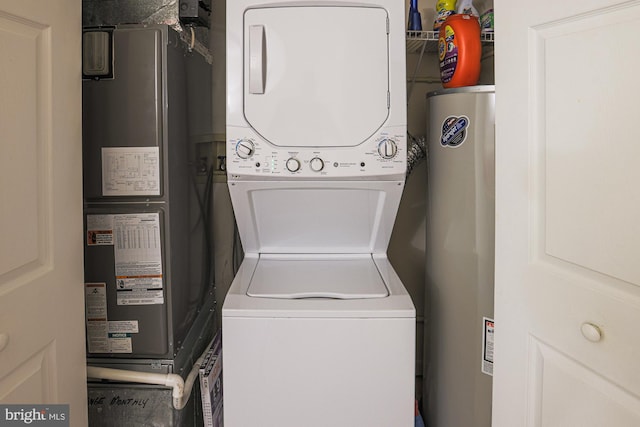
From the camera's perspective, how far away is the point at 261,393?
1.32 meters

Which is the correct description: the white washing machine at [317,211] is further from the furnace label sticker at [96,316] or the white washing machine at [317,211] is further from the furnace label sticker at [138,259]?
the furnace label sticker at [96,316]

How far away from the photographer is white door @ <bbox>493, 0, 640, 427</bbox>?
28.9 inches

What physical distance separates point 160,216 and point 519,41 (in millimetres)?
1122

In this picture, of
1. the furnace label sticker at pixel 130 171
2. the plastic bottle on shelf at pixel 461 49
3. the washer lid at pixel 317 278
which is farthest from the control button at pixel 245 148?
the plastic bottle on shelf at pixel 461 49

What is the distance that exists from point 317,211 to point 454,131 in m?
0.55

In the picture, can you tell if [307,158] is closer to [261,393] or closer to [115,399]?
[261,393]

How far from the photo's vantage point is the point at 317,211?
65.2 inches

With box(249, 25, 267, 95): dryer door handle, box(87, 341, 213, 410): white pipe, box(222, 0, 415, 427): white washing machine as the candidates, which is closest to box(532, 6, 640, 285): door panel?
box(222, 0, 415, 427): white washing machine

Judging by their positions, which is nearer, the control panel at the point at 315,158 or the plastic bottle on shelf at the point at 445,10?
the control panel at the point at 315,158

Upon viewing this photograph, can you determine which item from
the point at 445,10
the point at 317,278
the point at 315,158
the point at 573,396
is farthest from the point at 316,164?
the point at 573,396

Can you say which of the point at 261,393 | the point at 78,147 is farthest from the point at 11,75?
the point at 261,393

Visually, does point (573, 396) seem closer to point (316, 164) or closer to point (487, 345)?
point (487, 345)

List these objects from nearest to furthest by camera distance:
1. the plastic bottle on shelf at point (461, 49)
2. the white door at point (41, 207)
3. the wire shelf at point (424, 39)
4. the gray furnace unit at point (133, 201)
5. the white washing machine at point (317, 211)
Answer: the white door at point (41, 207) → the white washing machine at point (317, 211) → the gray furnace unit at point (133, 201) → the plastic bottle on shelf at point (461, 49) → the wire shelf at point (424, 39)

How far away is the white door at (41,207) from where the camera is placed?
2.94 feet
